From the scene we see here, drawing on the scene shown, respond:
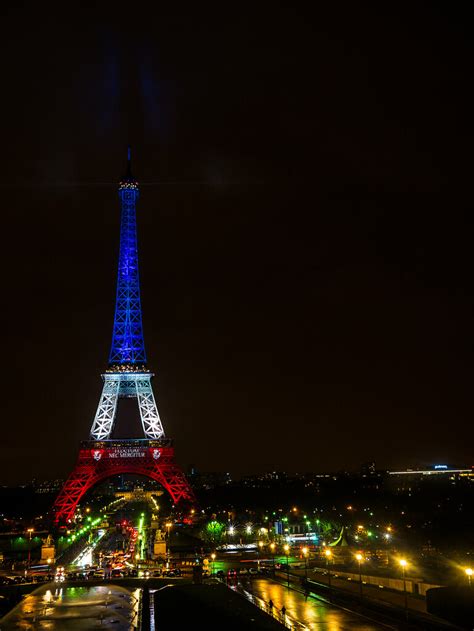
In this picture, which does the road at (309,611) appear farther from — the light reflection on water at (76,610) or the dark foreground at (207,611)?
the light reflection on water at (76,610)

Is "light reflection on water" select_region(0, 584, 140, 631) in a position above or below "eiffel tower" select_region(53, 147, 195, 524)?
below

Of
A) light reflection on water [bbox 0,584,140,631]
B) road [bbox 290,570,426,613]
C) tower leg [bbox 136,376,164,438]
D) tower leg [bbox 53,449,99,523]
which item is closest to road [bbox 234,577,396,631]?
road [bbox 290,570,426,613]

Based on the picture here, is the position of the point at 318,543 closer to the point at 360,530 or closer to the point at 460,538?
the point at 360,530

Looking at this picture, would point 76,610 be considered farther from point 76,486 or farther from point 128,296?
point 128,296

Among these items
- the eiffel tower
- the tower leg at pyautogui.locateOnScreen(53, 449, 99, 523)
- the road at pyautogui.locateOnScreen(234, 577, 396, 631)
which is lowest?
the road at pyautogui.locateOnScreen(234, 577, 396, 631)

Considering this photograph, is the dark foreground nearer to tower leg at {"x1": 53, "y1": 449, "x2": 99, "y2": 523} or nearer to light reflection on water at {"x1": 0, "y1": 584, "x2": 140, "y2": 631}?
light reflection on water at {"x1": 0, "y1": 584, "x2": 140, "y2": 631}

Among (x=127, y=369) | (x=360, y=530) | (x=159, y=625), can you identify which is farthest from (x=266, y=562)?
(x=127, y=369)

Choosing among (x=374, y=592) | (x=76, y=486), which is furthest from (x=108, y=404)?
(x=374, y=592)
